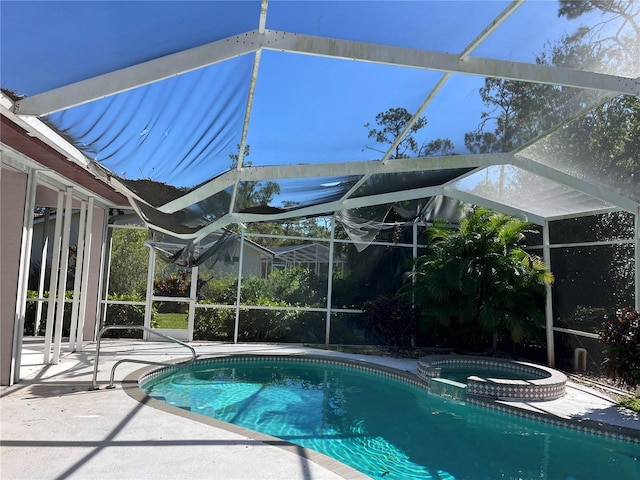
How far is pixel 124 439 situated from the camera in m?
4.28

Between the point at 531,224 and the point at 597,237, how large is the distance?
1824mm

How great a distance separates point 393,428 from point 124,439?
3.61 metres

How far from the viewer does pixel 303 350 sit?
1112 centimetres

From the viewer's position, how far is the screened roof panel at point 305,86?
3.49m

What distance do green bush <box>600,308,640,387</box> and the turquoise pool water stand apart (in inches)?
45.2

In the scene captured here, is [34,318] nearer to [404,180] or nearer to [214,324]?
[214,324]

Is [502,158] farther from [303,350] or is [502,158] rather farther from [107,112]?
[303,350]

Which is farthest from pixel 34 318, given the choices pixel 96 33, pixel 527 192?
pixel 527 192

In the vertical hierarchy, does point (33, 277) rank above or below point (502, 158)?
below

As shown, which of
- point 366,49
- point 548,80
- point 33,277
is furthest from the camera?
point 33,277

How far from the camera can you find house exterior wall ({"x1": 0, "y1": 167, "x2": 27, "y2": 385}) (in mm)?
5867

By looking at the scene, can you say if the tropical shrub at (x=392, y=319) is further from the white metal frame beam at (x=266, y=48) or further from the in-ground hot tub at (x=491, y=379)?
the white metal frame beam at (x=266, y=48)

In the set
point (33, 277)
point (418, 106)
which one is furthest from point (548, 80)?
point (33, 277)

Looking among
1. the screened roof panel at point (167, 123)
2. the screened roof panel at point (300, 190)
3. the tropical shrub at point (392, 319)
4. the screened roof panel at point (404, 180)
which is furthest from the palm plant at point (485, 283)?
the screened roof panel at point (167, 123)
